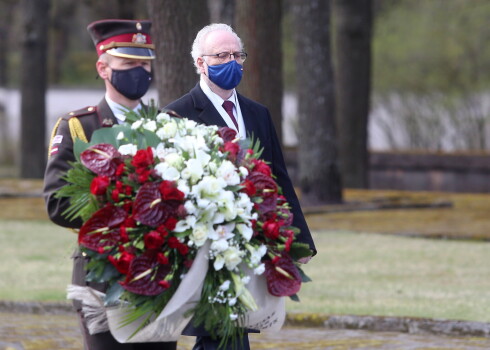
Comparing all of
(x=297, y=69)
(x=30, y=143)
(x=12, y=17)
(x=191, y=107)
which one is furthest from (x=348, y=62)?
(x=12, y=17)

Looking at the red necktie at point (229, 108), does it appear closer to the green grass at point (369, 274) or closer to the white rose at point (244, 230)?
the white rose at point (244, 230)

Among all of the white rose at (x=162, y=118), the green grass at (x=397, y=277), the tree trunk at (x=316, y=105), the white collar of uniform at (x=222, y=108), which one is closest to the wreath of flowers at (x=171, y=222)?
the white rose at (x=162, y=118)

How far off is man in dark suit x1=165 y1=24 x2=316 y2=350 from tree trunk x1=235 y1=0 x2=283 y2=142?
9232 mm

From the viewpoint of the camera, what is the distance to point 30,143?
82.9ft

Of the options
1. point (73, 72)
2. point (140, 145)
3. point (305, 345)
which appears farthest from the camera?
point (73, 72)

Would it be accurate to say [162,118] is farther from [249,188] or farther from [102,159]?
[249,188]

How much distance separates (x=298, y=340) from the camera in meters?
8.48

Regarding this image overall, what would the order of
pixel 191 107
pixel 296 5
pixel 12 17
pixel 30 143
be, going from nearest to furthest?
1. pixel 191 107
2. pixel 296 5
3. pixel 30 143
4. pixel 12 17

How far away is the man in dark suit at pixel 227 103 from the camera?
17.5 ft

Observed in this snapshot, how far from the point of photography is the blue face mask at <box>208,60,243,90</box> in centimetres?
529

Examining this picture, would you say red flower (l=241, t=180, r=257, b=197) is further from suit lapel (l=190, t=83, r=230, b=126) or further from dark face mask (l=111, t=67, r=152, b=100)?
suit lapel (l=190, t=83, r=230, b=126)

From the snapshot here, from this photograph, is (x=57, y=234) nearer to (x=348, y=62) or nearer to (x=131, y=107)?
(x=348, y=62)

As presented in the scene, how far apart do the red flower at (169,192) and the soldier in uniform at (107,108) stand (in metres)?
0.51

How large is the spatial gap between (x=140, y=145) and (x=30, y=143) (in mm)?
21288
